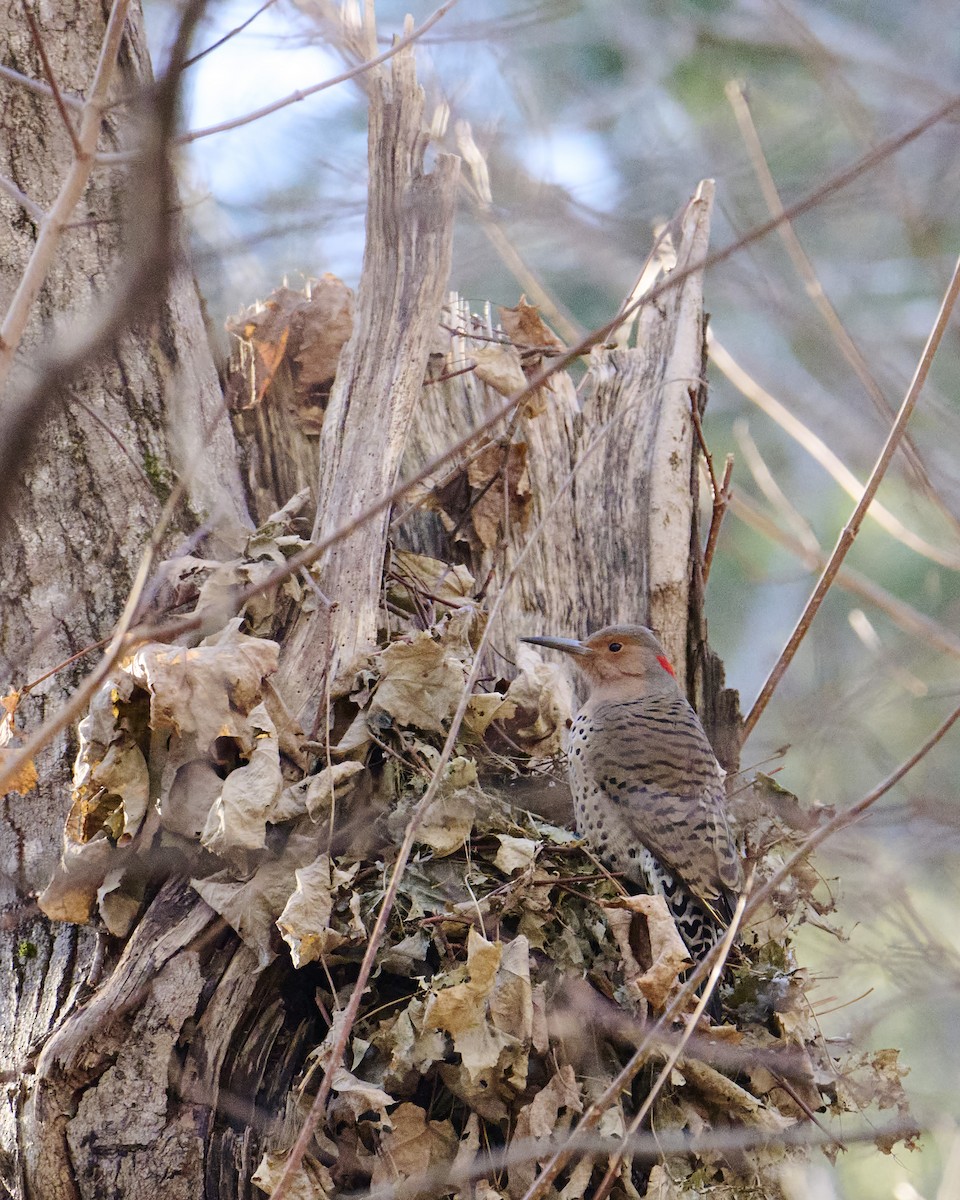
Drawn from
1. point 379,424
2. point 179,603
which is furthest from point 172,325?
point 179,603

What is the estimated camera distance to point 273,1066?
293 cm

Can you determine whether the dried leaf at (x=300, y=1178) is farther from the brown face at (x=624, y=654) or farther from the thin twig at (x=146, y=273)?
the brown face at (x=624, y=654)

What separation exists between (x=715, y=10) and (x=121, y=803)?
26.7 ft

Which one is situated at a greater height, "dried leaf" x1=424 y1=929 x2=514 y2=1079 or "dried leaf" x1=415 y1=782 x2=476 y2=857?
"dried leaf" x1=415 y1=782 x2=476 y2=857

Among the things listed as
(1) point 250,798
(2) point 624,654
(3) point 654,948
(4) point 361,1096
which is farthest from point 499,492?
(4) point 361,1096

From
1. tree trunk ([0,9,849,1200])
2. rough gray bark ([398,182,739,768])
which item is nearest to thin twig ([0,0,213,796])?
tree trunk ([0,9,849,1200])

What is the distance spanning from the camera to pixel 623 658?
4.63 metres

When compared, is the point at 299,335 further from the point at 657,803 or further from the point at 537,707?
the point at 657,803

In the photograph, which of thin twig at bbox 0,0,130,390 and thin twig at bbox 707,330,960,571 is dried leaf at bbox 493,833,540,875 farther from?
thin twig at bbox 0,0,130,390

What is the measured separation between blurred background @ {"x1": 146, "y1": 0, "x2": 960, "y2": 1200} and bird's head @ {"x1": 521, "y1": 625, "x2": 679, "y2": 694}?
2.82 ft

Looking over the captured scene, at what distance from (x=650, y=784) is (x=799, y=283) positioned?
6.29 meters

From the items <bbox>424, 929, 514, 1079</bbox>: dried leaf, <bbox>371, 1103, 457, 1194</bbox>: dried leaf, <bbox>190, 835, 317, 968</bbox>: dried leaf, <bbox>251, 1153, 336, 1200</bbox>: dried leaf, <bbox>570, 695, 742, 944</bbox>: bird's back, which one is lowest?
<bbox>251, 1153, 336, 1200</bbox>: dried leaf

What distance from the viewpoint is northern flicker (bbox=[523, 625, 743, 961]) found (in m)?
3.96

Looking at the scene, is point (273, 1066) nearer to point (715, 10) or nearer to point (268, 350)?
point (268, 350)
